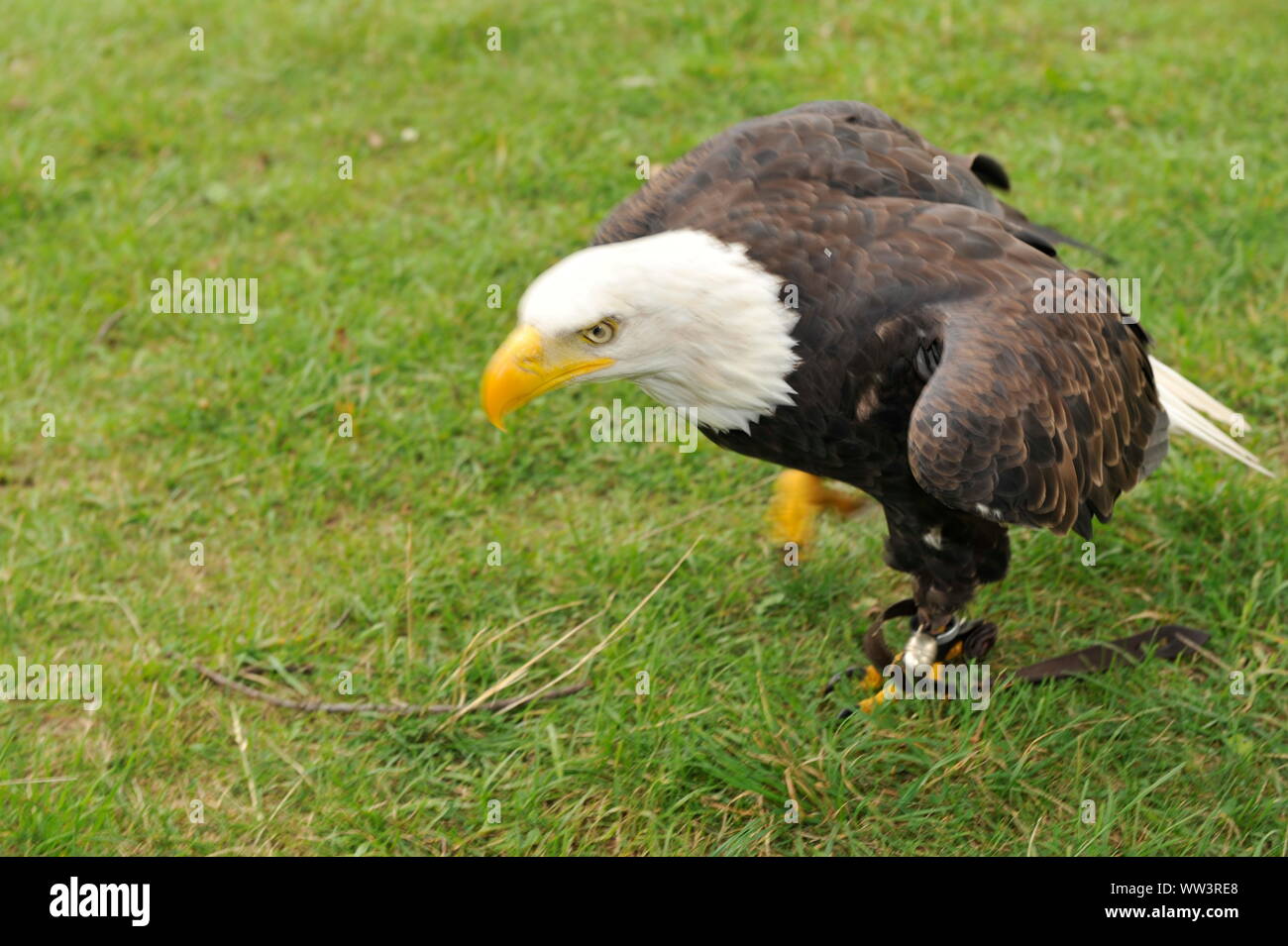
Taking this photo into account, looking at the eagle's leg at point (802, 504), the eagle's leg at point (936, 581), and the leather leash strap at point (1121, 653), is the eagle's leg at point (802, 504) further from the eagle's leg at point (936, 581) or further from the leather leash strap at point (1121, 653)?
the leather leash strap at point (1121, 653)

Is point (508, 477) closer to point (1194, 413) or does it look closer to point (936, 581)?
point (936, 581)

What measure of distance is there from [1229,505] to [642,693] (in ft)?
7.70

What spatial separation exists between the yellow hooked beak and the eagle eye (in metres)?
0.06

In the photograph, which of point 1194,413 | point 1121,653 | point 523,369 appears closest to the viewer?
point 523,369

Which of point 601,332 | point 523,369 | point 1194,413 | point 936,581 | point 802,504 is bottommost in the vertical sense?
point 936,581

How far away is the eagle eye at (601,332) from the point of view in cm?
347

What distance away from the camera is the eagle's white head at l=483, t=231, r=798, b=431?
11.3 ft

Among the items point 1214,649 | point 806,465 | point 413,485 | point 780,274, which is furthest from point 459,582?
point 1214,649

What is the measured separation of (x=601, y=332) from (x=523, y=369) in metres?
0.23

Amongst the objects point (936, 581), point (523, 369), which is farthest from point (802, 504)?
point (523, 369)

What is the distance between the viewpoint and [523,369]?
3479 mm

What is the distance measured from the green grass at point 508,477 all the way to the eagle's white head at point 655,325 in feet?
3.77

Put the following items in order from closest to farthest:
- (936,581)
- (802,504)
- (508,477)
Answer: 1. (936,581)
2. (802,504)
3. (508,477)

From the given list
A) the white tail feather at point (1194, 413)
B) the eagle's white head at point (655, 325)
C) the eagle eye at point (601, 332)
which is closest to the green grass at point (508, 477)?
the white tail feather at point (1194, 413)
